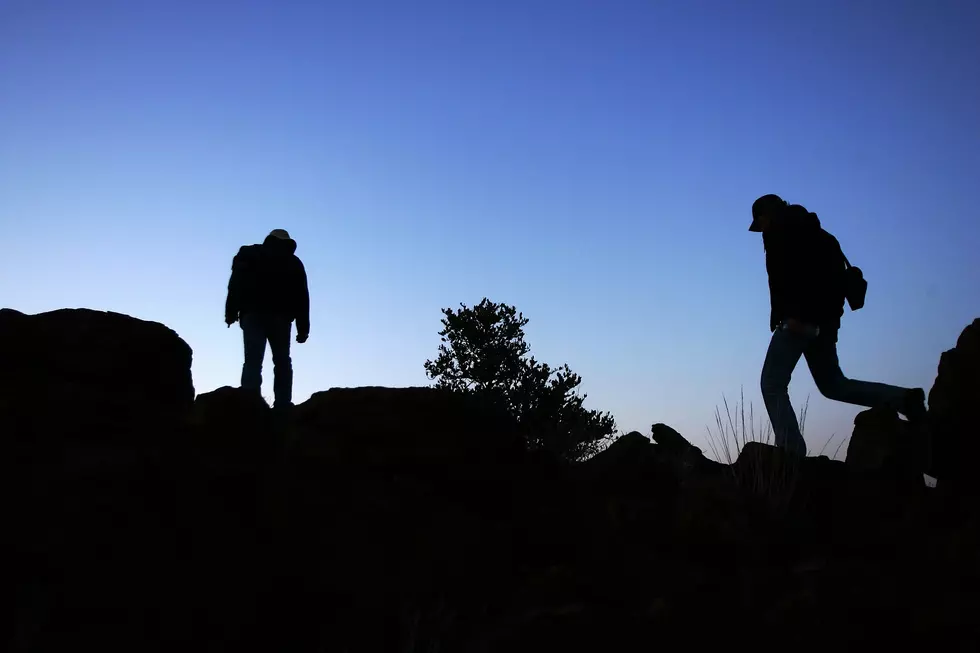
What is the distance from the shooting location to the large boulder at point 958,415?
4.96 m

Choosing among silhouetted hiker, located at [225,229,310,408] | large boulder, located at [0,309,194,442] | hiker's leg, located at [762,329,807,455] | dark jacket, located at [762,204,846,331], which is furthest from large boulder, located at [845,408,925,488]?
silhouetted hiker, located at [225,229,310,408]

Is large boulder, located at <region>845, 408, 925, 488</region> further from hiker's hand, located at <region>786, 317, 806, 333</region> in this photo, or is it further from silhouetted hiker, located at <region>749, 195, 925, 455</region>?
hiker's hand, located at <region>786, 317, 806, 333</region>

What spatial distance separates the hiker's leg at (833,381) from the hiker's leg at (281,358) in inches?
181

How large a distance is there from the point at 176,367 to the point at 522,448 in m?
2.28

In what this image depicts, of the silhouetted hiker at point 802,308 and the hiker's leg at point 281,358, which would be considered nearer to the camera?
the silhouetted hiker at point 802,308

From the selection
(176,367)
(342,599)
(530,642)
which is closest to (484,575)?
(342,599)

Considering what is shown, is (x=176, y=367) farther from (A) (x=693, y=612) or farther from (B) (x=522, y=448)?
(A) (x=693, y=612)

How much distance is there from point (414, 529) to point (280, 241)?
16.2ft

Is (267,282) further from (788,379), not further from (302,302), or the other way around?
(788,379)

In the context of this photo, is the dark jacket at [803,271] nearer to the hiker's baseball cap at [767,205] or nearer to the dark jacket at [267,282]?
the hiker's baseball cap at [767,205]

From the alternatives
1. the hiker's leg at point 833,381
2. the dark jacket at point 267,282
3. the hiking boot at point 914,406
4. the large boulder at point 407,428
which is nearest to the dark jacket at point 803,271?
the hiker's leg at point 833,381

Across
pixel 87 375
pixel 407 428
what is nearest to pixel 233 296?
pixel 87 375

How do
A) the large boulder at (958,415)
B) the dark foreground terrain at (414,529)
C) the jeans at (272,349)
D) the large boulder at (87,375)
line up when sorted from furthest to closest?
the jeans at (272,349)
the large boulder at (958,415)
the large boulder at (87,375)
the dark foreground terrain at (414,529)

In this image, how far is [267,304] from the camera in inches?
305
